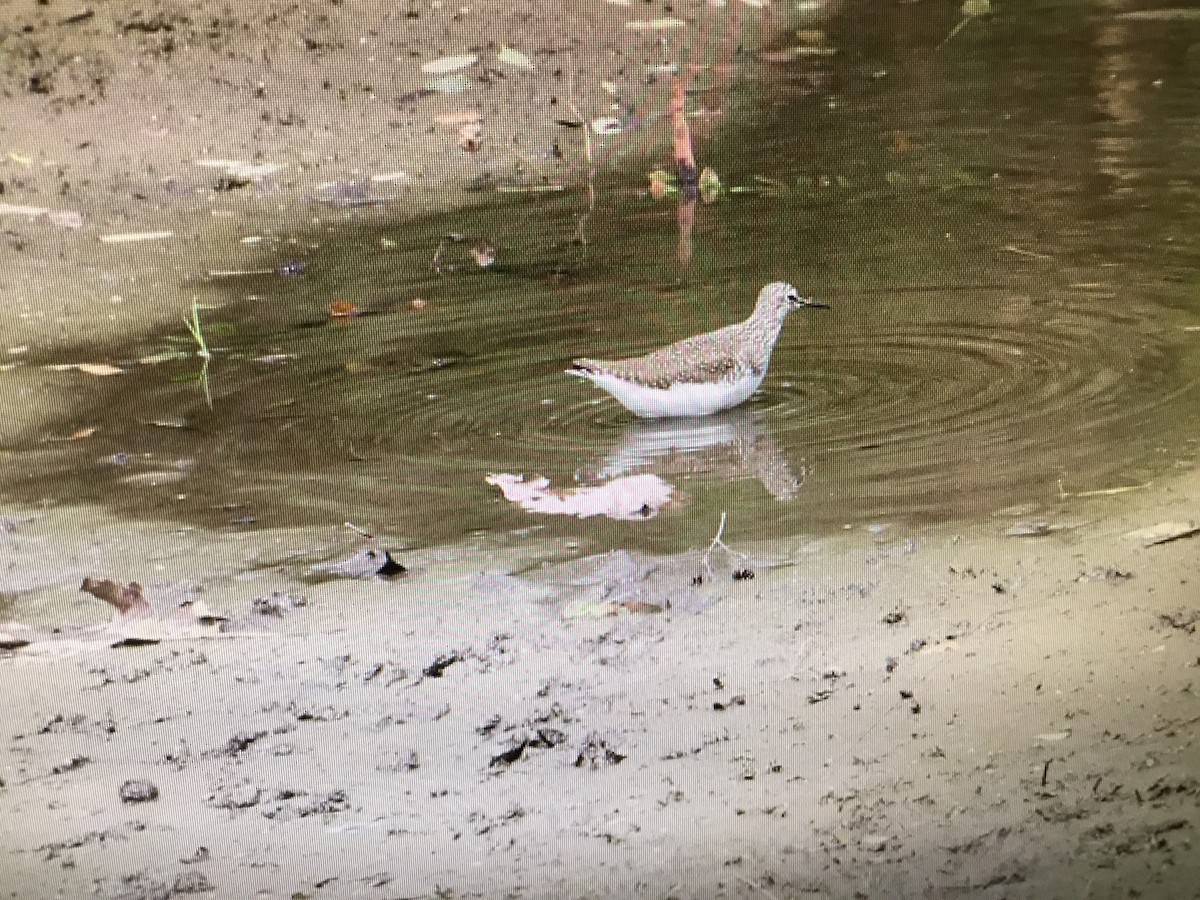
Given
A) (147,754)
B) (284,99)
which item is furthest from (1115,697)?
(284,99)

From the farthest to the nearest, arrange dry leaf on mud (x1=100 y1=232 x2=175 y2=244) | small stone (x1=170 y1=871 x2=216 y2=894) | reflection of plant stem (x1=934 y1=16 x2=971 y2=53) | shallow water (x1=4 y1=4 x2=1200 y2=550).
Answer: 1. reflection of plant stem (x1=934 y1=16 x2=971 y2=53)
2. dry leaf on mud (x1=100 y1=232 x2=175 y2=244)
3. shallow water (x1=4 y1=4 x2=1200 y2=550)
4. small stone (x1=170 y1=871 x2=216 y2=894)

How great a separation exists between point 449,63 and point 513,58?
544 mm

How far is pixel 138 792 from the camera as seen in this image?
5379 millimetres

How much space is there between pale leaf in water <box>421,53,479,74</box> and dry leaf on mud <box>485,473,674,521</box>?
9298 millimetres

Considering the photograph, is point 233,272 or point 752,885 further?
point 233,272

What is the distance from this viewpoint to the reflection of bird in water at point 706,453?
7.78m

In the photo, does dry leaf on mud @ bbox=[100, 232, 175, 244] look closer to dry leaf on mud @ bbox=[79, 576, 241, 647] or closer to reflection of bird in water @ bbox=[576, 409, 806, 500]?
reflection of bird in water @ bbox=[576, 409, 806, 500]

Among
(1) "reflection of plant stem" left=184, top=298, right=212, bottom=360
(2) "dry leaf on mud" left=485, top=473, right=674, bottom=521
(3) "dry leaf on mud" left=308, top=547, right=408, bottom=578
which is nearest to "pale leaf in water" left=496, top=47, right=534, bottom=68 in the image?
(1) "reflection of plant stem" left=184, top=298, right=212, bottom=360

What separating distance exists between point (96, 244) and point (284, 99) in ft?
10.1

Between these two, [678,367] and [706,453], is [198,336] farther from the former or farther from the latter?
[706,453]

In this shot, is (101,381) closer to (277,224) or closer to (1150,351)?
(277,224)

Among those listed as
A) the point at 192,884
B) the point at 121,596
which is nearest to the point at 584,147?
the point at 121,596

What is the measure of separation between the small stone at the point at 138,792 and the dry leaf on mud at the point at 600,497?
7.94 feet

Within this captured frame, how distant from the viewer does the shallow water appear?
7629mm
